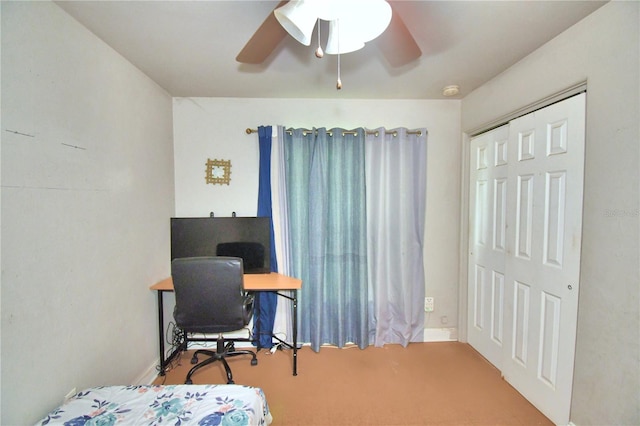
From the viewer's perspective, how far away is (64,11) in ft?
4.32

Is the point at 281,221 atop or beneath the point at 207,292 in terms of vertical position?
atop

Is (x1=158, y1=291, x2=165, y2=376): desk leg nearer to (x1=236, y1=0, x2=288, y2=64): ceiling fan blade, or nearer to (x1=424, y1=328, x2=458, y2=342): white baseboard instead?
(x1=236, y1=0, x2=288, y2=64): ceiling fan blade

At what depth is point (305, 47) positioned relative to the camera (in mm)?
1627

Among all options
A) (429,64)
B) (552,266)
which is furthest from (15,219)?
(552,266)

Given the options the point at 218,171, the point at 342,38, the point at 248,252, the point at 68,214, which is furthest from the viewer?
the point at 218,171

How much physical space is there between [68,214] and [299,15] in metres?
1.55

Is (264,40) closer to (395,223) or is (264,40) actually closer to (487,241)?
(395,223)

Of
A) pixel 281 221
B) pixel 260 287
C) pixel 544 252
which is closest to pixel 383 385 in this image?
pixel 260 287

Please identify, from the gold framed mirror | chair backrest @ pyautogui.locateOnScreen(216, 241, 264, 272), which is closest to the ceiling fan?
the gold framed mirror

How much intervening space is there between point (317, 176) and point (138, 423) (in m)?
2.00

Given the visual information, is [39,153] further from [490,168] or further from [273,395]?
[490,168]

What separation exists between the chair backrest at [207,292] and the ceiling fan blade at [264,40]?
4.20 feet

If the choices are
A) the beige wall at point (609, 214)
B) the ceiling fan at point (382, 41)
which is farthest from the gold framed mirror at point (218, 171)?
the beige wall at point (609, 214)

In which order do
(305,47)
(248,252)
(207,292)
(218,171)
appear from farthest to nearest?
(218,171) < (248,252) < (207,292) < (305,47)
